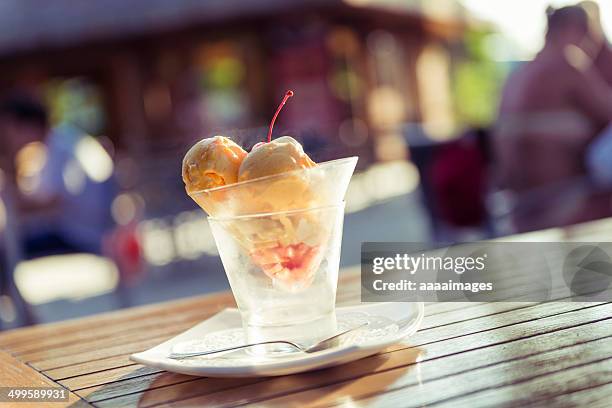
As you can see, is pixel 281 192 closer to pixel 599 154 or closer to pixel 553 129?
pixel 599 154

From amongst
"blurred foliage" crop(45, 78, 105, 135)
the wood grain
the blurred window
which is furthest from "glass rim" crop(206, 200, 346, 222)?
"blurred foliage" crop(45, 78, 105, 135)

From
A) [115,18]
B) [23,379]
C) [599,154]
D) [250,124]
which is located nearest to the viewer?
[23,379]

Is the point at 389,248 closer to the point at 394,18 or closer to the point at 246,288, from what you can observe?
the point at 246,288

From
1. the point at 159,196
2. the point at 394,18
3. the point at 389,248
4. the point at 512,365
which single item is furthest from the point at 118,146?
the point at 512,365

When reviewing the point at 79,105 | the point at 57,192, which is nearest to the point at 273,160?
the point at 57,192

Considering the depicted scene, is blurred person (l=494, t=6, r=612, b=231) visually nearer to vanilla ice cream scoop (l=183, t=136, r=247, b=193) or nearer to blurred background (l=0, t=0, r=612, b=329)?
blurred background (l=0, t=0, r=612, b=329)

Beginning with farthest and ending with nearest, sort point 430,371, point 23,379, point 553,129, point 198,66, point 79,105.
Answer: point 79,105 → point 198,66 → point 553,129 → point 23,379 → point 430,371
